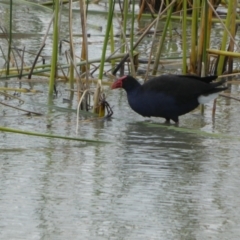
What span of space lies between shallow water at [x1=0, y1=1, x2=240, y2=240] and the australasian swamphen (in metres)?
0.09

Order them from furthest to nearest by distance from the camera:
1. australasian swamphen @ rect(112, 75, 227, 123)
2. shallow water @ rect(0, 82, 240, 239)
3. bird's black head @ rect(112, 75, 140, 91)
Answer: bird's black head @ rect(112, 75, 140, 91) < australasian swamphen @ rect(112, 75, 227, 123) < shallow water @ rect(0, 82, 240, 239)

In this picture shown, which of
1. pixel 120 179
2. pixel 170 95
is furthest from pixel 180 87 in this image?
pixel 120 179

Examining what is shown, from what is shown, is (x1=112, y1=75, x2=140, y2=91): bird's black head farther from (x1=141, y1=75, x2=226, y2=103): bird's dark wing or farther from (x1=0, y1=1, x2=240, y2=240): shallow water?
(x1=0, y1=1, x2=240, y2=240): shallow water

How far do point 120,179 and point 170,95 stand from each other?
163 cm

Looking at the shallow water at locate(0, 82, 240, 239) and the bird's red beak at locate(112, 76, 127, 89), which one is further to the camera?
the bird's red beak at locate(112, 76, 127, 89)

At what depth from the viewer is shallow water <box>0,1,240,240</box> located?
3037 mm

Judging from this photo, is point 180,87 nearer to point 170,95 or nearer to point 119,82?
point 170,95

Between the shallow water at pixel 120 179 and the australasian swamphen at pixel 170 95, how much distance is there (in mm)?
89

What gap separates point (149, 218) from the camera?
313 cm

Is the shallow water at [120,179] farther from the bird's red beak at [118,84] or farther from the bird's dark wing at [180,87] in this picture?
the bird's red beak at [118,84]

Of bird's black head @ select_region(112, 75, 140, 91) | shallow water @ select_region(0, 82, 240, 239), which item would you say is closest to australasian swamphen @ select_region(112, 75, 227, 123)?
bird's black head @ select_region(112, 75, 140, 91)

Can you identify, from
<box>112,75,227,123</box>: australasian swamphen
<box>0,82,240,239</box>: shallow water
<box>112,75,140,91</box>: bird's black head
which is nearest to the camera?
<box>0,82,240,239</box>: shallow water

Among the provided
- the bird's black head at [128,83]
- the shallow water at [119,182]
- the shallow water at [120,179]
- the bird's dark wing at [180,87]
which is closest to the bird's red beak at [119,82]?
the bird's black head at [128,83]

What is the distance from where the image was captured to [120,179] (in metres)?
3.69
